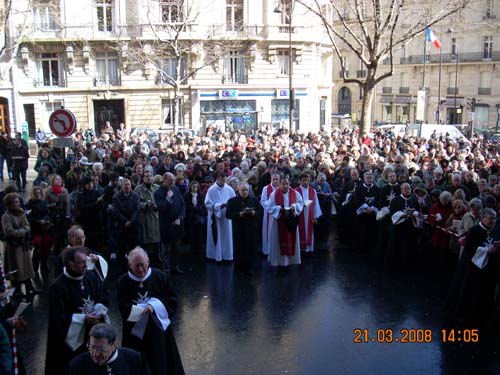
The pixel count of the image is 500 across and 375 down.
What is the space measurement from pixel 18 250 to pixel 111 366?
17.2ft

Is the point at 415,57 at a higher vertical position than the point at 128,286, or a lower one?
higher

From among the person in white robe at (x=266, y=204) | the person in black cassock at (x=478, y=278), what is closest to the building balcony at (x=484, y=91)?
the person in white robe at (x=266, y=204)

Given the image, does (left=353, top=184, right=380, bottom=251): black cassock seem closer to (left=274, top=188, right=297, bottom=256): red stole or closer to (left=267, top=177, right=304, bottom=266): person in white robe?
(left=267, top=177, right=304, bottom=266): person in white robe

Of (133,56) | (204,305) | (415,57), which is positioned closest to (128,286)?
(204,305)

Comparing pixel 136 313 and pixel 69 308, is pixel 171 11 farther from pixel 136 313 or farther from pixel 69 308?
pixel 136 313

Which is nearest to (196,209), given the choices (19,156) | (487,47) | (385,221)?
(385,221)

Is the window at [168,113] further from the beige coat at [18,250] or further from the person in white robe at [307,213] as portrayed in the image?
the beige coat at [18,250]

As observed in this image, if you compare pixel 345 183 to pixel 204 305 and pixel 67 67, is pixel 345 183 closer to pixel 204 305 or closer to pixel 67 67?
pixel 204 305

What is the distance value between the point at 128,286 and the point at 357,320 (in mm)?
4212

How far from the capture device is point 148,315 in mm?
5516

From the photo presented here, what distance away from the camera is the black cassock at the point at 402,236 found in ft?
35.6

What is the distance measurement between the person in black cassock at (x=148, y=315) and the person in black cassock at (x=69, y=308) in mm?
339

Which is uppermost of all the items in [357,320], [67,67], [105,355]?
[67,67]

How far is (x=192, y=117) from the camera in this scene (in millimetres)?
37688
